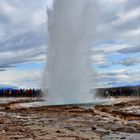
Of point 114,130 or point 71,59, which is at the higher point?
point 71,59

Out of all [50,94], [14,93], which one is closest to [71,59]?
[50,94]

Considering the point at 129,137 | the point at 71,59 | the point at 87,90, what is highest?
the point at 71,59

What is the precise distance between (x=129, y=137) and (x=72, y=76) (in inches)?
1165

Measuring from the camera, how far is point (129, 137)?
40.3 ft

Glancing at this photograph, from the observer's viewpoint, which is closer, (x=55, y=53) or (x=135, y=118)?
(x=135, y=118)

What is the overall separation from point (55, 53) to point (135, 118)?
2428 centimetres

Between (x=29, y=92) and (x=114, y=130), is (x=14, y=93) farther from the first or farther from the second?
(x=114, y=130)

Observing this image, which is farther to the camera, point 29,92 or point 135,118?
point 29,92

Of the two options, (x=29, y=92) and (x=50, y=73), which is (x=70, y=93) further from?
(x=29, y=92)

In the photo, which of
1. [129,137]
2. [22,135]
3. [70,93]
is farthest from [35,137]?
[70,93]

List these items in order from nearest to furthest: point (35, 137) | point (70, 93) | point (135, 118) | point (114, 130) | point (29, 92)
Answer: point (35, 137) < point (114, 130) < point (135, 118) < point (70, 93) < point (29, 92)

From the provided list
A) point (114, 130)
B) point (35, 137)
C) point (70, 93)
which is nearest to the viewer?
point (35, 137)

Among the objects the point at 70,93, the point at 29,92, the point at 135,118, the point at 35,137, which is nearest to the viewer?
the point at 35,137

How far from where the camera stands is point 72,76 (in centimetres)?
4178
